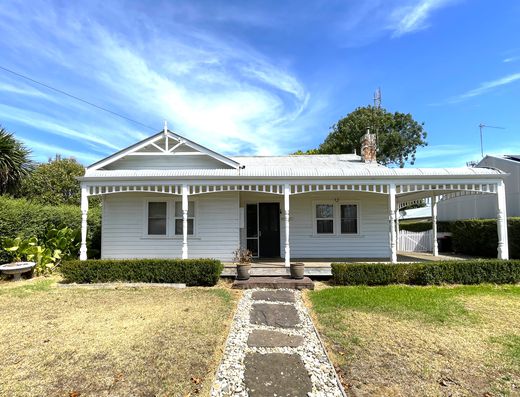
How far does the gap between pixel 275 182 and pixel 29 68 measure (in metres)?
11.3

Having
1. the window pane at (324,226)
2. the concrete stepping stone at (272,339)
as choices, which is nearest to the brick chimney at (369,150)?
the window pane at (324,226)

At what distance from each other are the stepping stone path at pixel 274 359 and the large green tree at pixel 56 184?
26410mm

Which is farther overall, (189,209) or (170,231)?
(189,209)

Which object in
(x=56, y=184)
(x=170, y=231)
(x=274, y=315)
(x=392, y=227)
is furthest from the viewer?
(x=56, y=184)

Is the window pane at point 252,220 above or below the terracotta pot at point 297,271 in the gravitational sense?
above

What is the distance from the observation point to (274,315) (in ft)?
22.6

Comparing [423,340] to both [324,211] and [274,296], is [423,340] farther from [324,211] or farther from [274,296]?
[324,211]

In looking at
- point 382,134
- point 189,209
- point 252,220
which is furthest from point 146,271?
point 382,134

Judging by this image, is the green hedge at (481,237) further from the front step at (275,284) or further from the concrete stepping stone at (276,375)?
the concrete stepping stone at (276,375)

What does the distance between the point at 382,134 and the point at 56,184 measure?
32.6m

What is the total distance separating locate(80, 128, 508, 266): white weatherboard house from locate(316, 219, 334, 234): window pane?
0.14 feet

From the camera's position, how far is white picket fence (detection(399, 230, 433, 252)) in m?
19.0

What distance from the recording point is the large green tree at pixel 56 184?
27.3 metres

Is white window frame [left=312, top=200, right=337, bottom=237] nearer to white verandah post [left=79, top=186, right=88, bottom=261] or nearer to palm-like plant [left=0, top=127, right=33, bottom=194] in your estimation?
white verandah post [left=79, top=186, right=88, bottom=261]
